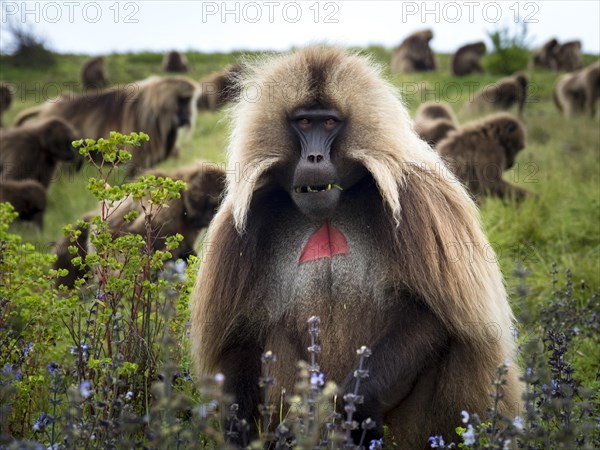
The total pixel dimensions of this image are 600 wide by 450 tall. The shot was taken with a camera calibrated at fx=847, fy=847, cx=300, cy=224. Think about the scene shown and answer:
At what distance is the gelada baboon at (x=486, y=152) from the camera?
330 inches

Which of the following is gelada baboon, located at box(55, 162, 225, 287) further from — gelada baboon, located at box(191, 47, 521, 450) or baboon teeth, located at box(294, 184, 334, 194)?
baboon teeth, located at box(294, 184, 334, 194)

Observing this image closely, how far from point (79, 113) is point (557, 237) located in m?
7.99

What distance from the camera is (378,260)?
11.3 ft

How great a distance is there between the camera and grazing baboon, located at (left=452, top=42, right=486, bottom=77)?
2347 cm

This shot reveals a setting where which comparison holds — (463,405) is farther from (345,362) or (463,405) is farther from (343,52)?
(343,52)

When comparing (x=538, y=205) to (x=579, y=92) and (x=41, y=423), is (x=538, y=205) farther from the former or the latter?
(x=579, y=92)

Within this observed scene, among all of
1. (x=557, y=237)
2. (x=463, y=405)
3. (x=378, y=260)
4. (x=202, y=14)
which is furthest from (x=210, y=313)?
(x=557, y=237)

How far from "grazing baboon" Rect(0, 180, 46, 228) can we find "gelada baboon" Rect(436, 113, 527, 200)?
4163 millimetres

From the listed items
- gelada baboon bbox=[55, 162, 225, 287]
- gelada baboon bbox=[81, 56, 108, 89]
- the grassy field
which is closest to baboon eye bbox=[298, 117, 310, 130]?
the grassy field

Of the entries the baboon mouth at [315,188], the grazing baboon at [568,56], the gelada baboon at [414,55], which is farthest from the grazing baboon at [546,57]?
the baboon mouth at [315,188]

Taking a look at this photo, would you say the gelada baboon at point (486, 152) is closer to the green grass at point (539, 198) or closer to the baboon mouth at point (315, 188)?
the green grass at point (539, 198)

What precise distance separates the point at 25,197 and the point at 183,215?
245 cm

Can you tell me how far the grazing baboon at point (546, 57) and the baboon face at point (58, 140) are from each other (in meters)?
18.3

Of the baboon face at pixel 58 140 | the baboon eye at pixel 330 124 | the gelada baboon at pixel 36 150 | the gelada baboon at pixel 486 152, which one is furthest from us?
the baboon face at pixel 58 140
